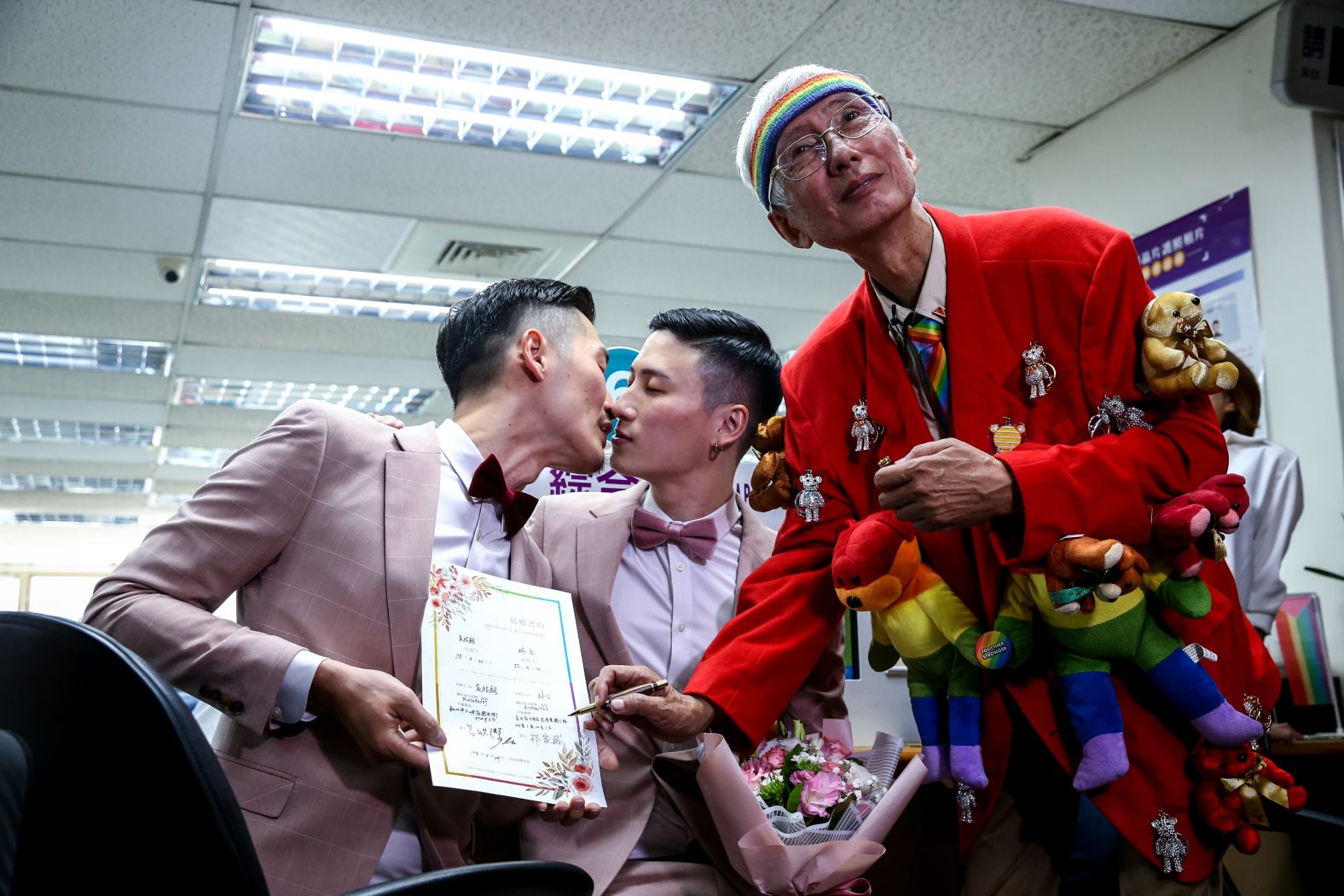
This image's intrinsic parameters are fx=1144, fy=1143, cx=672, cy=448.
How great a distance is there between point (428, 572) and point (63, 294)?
5127 millimetres

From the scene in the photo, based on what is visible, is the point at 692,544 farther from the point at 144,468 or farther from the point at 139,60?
the point at 144,468

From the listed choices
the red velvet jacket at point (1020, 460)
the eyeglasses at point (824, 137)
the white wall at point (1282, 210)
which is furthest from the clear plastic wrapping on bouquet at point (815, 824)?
the white wall at point (1282, 210)

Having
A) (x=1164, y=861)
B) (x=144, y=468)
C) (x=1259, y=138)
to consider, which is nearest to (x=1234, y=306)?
(x=1259, y=138)

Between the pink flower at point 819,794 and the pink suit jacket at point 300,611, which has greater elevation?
the pink suit jacket at point 300,611

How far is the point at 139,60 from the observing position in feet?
11.9

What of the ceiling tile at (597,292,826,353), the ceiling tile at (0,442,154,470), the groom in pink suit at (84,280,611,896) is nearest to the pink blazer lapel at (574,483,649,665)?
the groom in pink suit at (84,280,611,896)

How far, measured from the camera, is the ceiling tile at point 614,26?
11.2ft

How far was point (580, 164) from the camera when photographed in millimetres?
4492

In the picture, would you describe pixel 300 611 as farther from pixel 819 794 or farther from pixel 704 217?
pixel 704 217

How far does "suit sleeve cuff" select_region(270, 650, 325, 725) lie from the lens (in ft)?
4.58

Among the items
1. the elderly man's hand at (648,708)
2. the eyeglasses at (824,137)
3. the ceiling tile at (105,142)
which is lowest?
the elderly man's hand at (648,708)

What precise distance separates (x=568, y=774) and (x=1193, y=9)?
318cm

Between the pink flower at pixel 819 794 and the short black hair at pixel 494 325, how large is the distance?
2.76 ft

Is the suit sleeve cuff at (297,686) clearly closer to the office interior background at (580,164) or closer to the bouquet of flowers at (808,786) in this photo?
the bouquet of flowers at (808,786)
